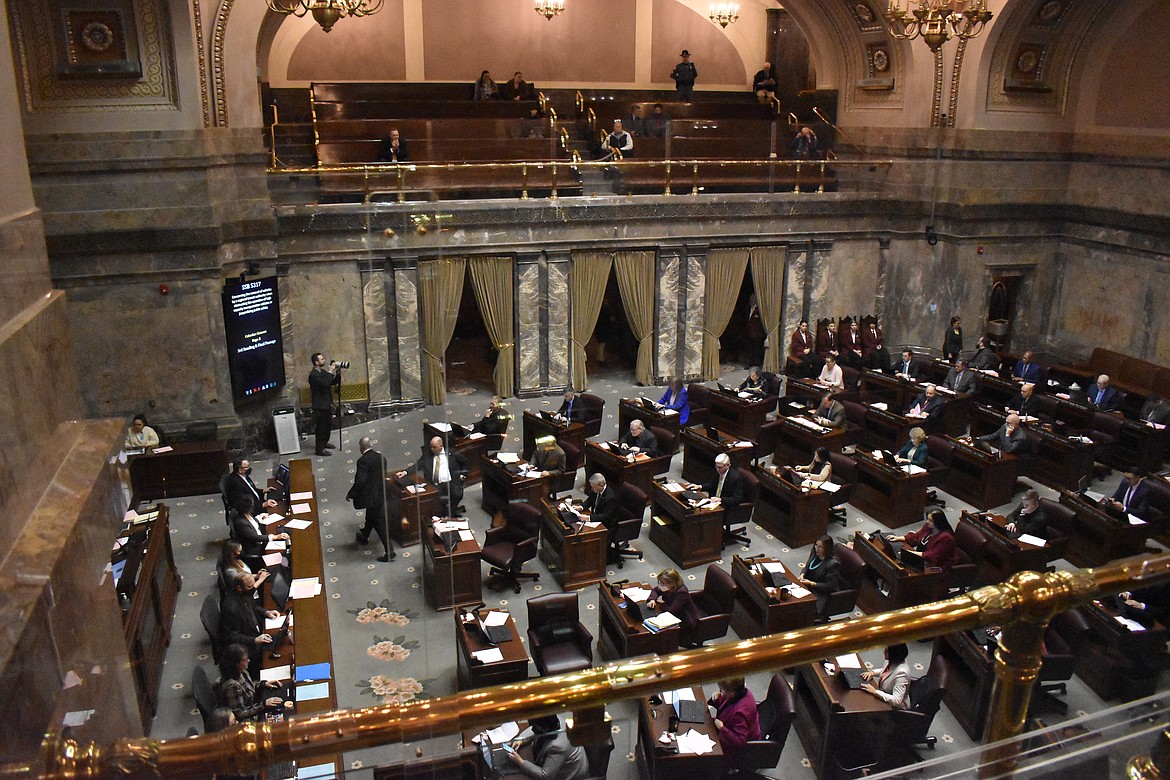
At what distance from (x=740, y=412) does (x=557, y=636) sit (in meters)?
6.26

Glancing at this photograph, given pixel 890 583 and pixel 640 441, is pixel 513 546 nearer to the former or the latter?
pixel 640 441

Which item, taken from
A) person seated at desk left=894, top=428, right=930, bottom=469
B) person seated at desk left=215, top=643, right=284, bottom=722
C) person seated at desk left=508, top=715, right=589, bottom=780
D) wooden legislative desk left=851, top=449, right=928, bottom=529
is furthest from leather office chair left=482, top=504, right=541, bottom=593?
person seated at desk left=508, top=715, right=589, bottom=780

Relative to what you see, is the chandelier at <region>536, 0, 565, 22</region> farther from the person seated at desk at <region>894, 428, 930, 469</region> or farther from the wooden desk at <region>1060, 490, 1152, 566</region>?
the wooden desk at <region>1060, 490, 1152, 566</region>

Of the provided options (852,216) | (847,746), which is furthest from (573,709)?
(852,216)

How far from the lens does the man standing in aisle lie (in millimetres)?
13133

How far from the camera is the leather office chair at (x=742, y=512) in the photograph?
10.3 metres

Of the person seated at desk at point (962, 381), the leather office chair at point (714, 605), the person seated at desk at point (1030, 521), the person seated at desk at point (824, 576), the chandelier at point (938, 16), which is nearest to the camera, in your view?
the leather office chair at point (714, 605)

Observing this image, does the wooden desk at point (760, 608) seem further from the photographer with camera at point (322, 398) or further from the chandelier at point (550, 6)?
the chandelier at point (550, 6)

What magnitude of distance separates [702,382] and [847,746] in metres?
10.9

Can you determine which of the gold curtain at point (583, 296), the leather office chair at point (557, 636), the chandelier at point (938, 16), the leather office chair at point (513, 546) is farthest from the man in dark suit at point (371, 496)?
the chandelier at point (938, 16)

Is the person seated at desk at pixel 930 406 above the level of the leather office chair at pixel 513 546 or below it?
above

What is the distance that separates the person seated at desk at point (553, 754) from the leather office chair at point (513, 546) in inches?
281

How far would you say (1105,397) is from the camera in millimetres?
13117

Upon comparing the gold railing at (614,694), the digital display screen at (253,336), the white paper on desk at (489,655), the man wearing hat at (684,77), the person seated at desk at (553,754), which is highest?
the man wearing hat at (684,77)
